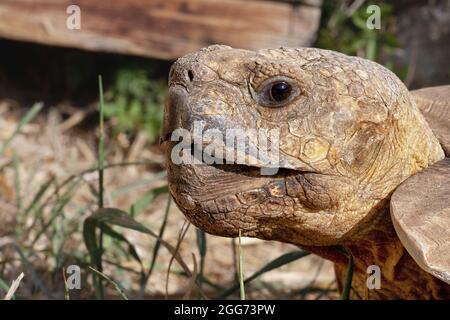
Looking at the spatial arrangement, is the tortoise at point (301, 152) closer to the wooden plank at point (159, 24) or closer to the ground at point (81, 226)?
the ground at point (81, 226)

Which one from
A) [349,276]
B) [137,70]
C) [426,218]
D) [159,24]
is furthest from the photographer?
[137,70]

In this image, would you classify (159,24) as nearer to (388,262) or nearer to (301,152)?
(388,262)

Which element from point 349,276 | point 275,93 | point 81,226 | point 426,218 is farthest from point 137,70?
point 426,218

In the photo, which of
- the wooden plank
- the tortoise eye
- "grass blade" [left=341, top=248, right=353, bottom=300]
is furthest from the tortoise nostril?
the wooden plank

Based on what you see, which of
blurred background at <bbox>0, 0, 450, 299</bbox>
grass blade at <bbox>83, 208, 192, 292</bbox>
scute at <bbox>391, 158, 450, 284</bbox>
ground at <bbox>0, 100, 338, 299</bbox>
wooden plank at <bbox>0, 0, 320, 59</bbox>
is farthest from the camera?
wooden plank at <bbox>0, 0, 320, 59</bbox>

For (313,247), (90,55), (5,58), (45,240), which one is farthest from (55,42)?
(313,247)

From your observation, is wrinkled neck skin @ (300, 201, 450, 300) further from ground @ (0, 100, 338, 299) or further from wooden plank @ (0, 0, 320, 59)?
wooden plank @ (0, 0, 320, 59)

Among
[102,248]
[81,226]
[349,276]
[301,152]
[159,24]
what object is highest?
[301,152]
